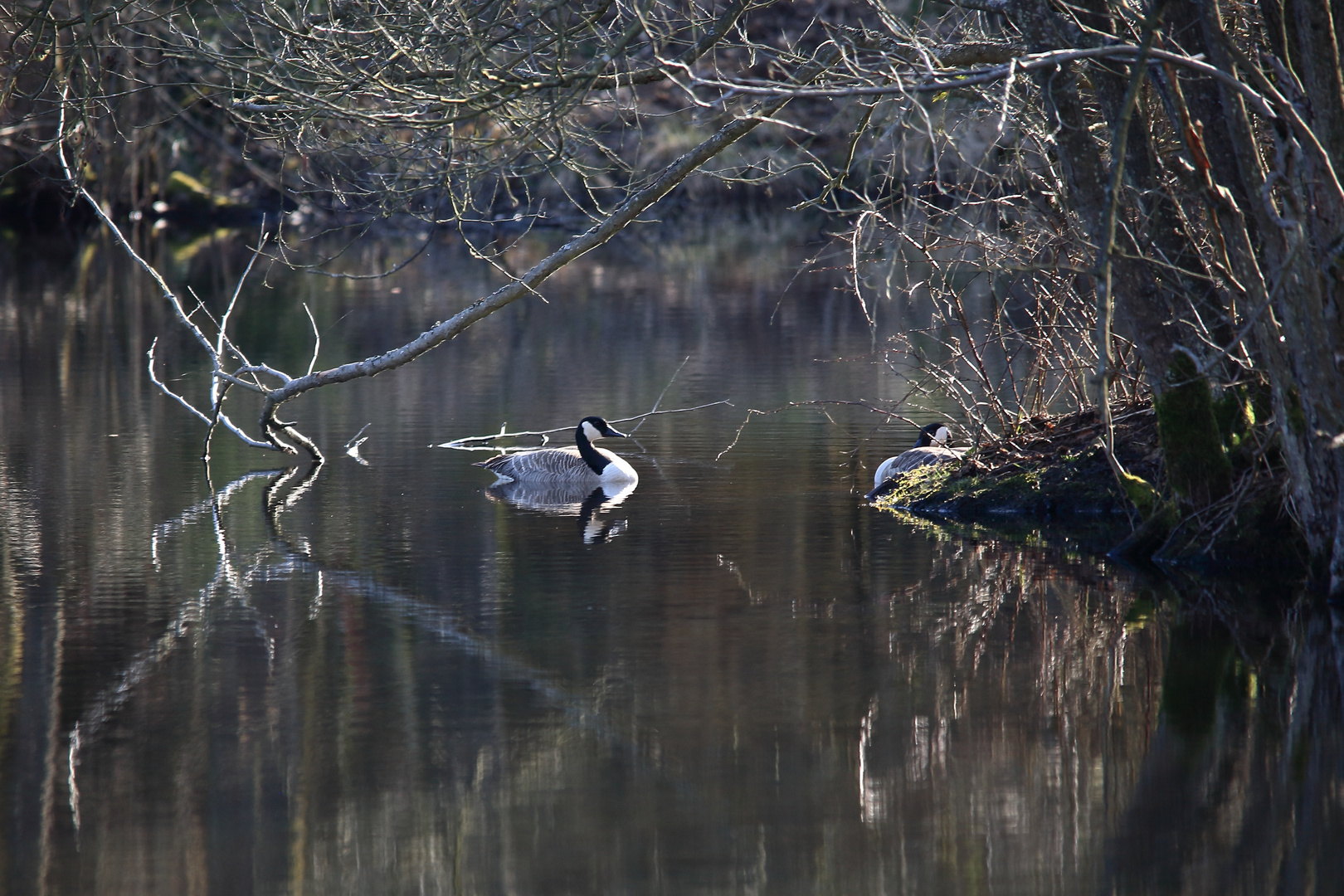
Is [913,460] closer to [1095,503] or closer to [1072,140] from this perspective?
[1095,503]

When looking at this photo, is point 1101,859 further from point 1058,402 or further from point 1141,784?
point 1058,402

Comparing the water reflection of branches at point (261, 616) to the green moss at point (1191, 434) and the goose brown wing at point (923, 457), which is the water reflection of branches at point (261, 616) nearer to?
the green moss at point (1191, 434)

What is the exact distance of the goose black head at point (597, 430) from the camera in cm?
1225

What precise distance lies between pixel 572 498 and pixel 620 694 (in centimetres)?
498

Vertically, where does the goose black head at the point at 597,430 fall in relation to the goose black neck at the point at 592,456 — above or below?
above

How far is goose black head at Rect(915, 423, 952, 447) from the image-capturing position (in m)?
11.7

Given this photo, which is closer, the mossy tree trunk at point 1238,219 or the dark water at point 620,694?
the dark water at point 620,694

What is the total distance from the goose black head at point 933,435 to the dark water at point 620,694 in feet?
1.71

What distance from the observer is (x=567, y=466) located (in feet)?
38.3

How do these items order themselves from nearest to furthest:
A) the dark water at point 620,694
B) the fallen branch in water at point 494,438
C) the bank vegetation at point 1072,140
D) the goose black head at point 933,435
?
1. the dark water at point 620,694
2. the bank vegetation at point 1072,140
3. the goose black head at point 933,435
4. the fallen branch in water at point 494,438

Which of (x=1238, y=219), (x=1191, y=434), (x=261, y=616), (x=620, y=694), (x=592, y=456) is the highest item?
(x=1238, y=219)

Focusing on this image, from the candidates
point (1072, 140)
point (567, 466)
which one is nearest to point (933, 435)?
point (567, 466)

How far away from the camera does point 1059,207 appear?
9156 mm

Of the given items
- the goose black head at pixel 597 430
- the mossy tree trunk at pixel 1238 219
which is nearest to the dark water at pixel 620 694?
the goose black head at pixel 597 430
